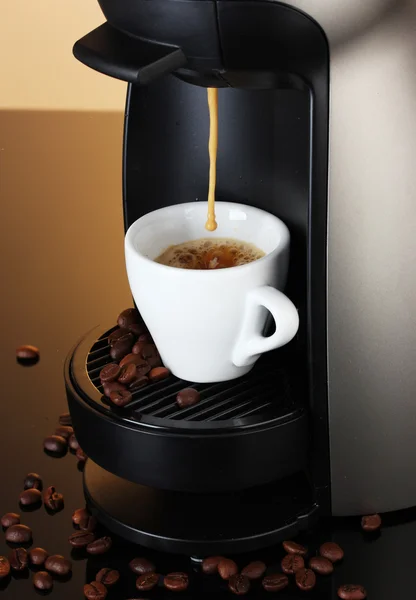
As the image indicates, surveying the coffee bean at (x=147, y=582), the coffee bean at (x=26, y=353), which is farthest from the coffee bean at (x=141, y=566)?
the coffee bean at (x=26, y=353)

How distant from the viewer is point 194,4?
0.58 meters

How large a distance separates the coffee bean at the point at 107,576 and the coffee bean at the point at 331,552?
14 centimetres

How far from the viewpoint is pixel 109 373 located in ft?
2.45

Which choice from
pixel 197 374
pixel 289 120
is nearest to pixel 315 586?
pixel 197 374

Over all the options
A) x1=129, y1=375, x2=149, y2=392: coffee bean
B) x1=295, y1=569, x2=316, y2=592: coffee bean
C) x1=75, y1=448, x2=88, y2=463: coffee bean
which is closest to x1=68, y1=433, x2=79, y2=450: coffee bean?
x1=75, y1=448, x2=88, y2=463: coffee bean

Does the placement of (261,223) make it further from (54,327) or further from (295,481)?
(54,327)

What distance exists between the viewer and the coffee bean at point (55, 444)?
0.82 meters

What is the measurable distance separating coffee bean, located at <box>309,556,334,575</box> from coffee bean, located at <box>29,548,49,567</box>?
7.2 inches

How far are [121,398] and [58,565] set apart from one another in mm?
120

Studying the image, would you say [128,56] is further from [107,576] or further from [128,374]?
[107,576]

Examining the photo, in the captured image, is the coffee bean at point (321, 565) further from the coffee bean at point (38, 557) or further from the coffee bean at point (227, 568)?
the coffee bean at point (38, 557)

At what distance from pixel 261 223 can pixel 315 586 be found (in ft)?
0.85

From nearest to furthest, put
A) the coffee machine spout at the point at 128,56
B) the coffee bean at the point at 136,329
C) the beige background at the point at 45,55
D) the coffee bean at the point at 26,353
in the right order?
the coffee machine spout at the point at 128,56 < the coffee bean at the point at 136,329 < the coffee bean at the point at 26,353 < the beige background at the point at 45,55

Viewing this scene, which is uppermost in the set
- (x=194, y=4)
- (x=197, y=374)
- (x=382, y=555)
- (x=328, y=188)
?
(x=194, y=4)
